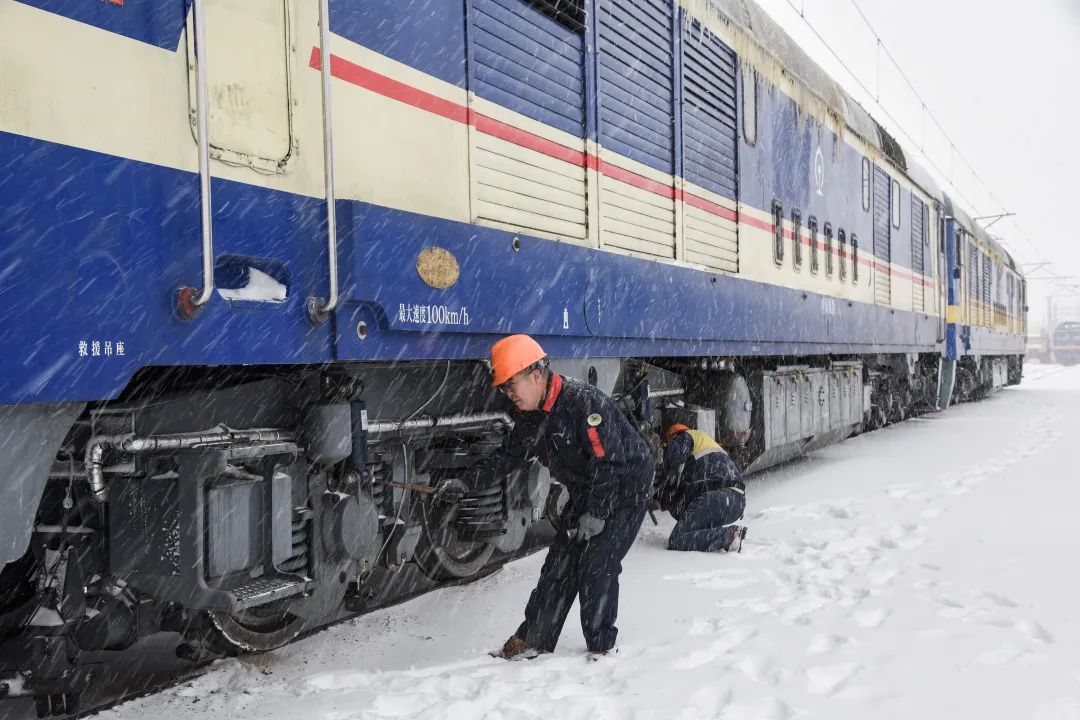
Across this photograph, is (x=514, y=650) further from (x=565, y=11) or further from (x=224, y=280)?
(x=565, y=11)

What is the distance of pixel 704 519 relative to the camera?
5633 millimetres

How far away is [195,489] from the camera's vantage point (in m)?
2.84

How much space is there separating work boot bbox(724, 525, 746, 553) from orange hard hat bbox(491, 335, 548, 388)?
2420 millimetres

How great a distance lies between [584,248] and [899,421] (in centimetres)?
1231

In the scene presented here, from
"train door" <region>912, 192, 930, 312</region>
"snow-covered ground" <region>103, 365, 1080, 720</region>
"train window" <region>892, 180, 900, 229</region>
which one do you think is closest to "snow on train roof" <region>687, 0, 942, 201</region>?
"train window" <region>892, 180, 900, 229</region>

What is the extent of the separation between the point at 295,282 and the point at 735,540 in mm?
3389

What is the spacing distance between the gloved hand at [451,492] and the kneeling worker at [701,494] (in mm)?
1903

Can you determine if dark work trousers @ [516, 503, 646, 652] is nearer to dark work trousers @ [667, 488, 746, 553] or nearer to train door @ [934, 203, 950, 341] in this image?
dark work trousers @ [667, 488, 746, 553]

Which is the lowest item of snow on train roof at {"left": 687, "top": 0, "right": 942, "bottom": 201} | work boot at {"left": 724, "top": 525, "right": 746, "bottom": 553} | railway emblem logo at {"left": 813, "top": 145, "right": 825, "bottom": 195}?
work boot at {"left": 724, "top": 525, "right": 746, "bottom": 553}

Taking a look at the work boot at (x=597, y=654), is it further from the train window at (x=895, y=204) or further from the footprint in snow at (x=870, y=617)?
the train window at (x=895, y=204)

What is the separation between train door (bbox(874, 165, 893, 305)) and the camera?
36.2 ft

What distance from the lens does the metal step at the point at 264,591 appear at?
290 cm

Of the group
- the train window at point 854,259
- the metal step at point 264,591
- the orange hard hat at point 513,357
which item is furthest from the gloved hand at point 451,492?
the train window at point 854,259

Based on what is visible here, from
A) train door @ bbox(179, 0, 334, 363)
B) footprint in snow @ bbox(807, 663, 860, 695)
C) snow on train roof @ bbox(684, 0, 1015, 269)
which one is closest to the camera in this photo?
train door @ bbox(179, 0, 334, 363)
